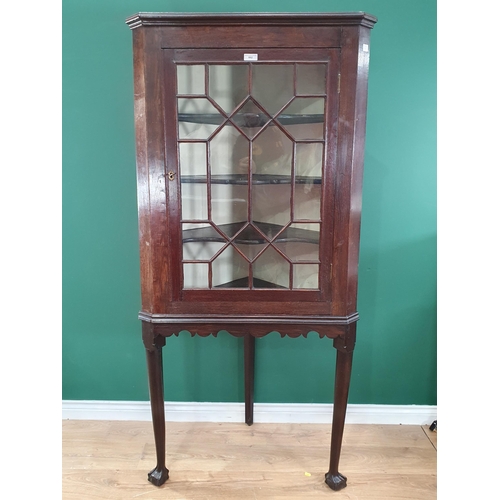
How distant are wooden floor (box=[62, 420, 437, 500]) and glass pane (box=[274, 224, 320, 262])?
77cm

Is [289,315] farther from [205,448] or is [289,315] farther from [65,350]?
[65,350]

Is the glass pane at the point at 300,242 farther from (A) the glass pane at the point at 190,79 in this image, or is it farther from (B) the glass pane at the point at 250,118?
(A) the glass pane at the point at 190,79

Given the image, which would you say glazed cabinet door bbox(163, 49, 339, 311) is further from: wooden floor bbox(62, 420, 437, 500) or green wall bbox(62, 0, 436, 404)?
wooden floor bbox(62, 420, 437, 500)

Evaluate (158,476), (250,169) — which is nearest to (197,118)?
(250,169)

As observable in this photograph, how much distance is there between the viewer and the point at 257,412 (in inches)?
64.9

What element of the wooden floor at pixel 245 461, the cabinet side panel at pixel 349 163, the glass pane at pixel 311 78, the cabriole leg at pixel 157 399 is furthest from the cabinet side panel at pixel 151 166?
the wooden floor at pixel 245 461

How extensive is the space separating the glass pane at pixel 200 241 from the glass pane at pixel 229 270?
3cm

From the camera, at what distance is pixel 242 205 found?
1.18 m

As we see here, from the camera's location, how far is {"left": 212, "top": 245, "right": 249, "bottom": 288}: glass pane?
1.19 m

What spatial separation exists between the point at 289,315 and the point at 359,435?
73 cm

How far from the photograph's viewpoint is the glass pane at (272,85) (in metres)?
1.11

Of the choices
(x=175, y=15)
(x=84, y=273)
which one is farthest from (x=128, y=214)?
(x=175, y=15)

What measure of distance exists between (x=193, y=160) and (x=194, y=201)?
0.39 ft

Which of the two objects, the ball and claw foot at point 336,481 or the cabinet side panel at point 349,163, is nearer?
the cabinet side panel at point 349,163
